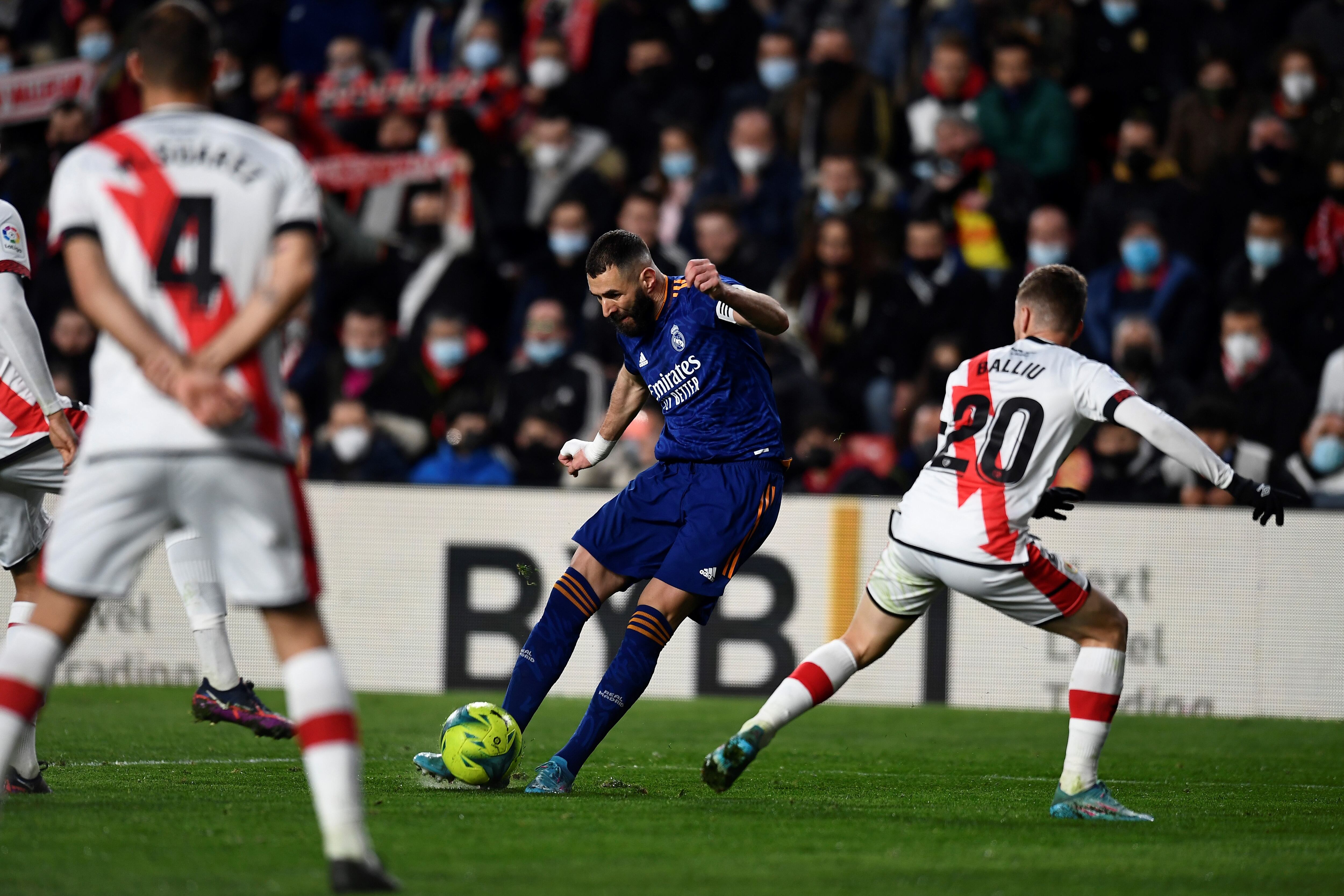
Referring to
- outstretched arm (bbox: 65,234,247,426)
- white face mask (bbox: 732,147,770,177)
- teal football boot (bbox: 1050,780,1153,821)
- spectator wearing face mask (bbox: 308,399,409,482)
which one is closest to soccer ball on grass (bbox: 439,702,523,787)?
teal football boot (bbox: 1050,780,1153,821)

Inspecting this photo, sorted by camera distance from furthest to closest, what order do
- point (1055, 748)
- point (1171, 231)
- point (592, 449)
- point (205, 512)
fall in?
point (1171, 231)
point (1055, 748)
point (592, 449)
point (205, 512)

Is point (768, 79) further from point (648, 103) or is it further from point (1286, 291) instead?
point (1286, 291)

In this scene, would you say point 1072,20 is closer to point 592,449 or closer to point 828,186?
point 828,186

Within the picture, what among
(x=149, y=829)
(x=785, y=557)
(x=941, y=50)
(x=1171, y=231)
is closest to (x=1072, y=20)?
(x=941, y=50)

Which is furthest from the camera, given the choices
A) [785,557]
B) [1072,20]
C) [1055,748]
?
[1072,20]

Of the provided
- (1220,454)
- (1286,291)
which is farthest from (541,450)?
(1286,291)

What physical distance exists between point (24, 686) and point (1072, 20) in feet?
42.1

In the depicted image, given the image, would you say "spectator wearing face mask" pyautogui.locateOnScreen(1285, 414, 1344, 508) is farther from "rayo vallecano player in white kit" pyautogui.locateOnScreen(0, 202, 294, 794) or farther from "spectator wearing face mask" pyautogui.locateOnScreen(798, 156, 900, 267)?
"rayo vallecano player in white kit" pyautogui.locateOnScreen(0, 202, 294, 794)

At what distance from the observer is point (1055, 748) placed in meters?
9.49

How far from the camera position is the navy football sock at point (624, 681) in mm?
6855

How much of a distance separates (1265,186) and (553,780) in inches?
373

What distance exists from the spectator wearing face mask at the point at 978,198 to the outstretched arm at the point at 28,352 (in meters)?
9.13

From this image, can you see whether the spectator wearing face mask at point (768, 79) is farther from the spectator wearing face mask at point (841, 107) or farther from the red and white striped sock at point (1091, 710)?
the red and white striped sock at point (1091, 710)

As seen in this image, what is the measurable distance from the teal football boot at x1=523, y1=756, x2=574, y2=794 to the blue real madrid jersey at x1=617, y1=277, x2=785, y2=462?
1.40 meters
